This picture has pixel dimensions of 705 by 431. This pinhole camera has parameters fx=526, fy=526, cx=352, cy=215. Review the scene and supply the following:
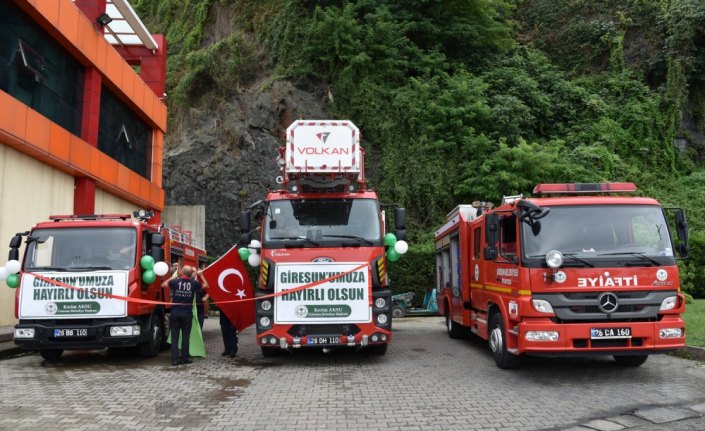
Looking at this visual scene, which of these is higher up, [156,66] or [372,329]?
[156,66]

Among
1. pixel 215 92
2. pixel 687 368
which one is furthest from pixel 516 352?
pixel 215 92

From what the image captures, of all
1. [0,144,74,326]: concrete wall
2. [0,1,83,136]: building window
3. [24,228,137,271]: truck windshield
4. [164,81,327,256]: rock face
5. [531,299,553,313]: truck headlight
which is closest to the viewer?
[531,299,553,313]: truck headlight

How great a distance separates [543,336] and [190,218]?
1857cm

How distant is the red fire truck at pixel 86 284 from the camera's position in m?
8.62

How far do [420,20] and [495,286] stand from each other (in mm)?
18857

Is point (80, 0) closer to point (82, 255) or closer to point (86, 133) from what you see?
point (86, 133)

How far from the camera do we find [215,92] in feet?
86.7

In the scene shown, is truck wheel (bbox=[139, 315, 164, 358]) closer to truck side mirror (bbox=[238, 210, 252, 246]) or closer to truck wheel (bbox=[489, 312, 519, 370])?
truck side mirror (bbox=[238, 210, 252, 246])

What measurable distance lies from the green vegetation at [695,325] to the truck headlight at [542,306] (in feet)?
12.4

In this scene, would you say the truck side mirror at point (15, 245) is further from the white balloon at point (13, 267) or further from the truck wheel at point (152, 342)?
the truck wheel at point (152, 342)

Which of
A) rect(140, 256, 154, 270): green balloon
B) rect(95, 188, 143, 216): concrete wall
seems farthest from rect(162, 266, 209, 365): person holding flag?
rect(95, 188, 143, 216): concrete wall

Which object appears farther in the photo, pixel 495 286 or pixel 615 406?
pixel 495 286

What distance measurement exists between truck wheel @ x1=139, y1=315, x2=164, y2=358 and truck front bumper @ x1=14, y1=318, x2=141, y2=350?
91cm

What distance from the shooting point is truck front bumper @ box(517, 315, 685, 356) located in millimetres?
6859
